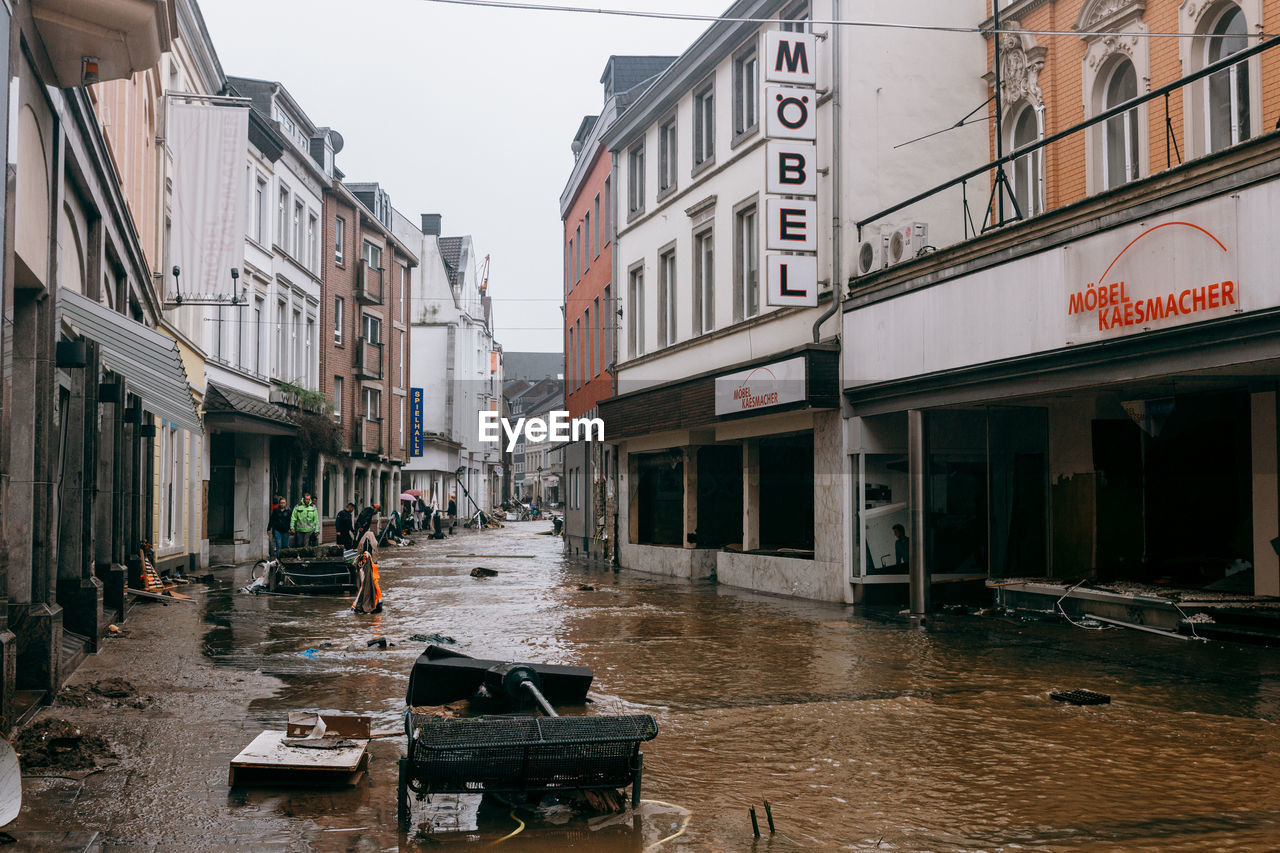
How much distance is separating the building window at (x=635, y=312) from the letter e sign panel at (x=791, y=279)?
32.8 ft

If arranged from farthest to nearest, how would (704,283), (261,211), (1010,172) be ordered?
1. (261,211)
2. (704,283)
3. (1010,172)

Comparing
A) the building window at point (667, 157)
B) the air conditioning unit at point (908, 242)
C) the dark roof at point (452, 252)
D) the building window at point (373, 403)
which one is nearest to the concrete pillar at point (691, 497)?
the building window at point (667, 157)

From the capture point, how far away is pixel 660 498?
26.8 meters

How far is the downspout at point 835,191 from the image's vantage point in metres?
17.8

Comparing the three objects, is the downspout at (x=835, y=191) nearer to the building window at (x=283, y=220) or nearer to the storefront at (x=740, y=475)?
the storefront at (x=740, y=475)

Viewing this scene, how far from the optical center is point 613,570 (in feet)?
90.1

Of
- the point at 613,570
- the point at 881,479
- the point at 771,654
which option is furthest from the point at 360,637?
the point at 613,570

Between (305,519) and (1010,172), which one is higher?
(1010,172)

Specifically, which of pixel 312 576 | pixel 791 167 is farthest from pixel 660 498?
pixel 791 167

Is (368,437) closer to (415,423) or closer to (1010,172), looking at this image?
(415,423)

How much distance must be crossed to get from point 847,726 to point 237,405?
22.7 m

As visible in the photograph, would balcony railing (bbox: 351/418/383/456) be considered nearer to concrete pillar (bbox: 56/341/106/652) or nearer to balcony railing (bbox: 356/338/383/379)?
balcony railing (bbox: 356/338/383/379)

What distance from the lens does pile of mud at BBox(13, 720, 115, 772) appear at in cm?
669

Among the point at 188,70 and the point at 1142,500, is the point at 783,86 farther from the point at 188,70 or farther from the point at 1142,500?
→ the point at 188,70
